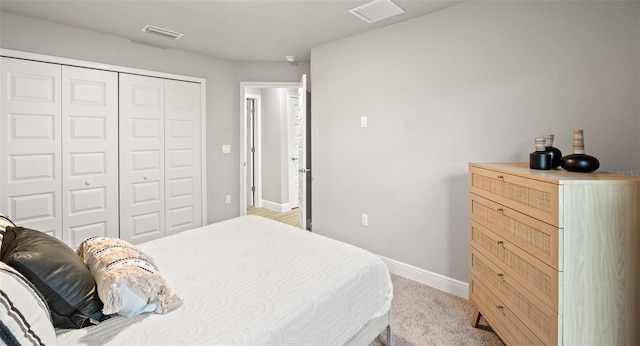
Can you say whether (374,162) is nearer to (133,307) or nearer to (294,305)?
(294,305)

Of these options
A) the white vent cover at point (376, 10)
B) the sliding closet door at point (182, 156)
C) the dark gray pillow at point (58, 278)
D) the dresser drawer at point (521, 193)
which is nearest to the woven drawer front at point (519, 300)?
the dresser drawer at point (521, 193)

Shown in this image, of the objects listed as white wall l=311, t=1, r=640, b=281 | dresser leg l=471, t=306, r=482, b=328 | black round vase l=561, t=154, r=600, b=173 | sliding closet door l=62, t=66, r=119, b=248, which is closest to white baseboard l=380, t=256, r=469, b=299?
white wall l=311, t=1, r=640, b=281

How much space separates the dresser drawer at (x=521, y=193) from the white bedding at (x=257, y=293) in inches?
31.0

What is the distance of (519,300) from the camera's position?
1600mm

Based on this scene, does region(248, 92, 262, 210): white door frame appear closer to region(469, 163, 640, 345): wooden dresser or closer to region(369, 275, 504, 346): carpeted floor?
Result: region(369, 275, 504, 346): carpeted floor

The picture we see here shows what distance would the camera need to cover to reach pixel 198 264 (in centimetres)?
168

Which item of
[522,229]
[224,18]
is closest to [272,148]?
[224,18]

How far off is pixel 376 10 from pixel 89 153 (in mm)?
3191

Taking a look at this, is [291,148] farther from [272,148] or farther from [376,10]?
[376,10]

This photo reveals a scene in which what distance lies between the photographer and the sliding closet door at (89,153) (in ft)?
10.5

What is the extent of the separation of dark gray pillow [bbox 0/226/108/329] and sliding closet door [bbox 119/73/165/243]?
2605 mm

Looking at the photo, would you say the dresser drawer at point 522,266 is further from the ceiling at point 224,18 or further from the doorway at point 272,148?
the doorway at point 272,148

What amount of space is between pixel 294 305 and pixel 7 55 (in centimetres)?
344

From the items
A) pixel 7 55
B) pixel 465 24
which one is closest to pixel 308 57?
pixel 465 24
